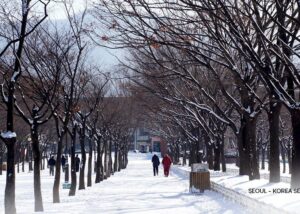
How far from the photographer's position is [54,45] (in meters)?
21.3

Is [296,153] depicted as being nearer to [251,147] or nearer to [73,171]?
[251,147]

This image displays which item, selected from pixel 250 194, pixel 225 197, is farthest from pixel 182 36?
pixel 225 197

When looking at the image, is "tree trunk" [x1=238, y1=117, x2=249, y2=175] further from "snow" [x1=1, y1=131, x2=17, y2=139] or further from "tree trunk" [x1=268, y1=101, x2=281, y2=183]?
"snow" [x1=1, y1=131, x2=17, y2=139]

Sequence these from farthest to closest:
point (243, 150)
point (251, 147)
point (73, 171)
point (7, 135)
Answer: point (243, 150) < point (251, 147) < point (73, 171) < point (7, 135)

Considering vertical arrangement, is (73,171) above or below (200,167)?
below

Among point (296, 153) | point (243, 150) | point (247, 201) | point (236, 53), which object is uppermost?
point (236, 53)

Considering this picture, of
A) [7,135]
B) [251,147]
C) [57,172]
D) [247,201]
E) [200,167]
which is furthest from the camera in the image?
[200,167]

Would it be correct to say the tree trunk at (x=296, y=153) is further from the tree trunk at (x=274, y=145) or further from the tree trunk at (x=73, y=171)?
the tree trunk at (x=73, y=171)

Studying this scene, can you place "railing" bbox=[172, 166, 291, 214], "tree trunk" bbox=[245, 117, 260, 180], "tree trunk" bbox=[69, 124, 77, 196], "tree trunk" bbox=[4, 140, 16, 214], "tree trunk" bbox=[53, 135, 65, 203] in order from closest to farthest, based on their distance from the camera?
"railing" bbox=[172, 166, 291, 214] < "tree trunk" bbox=[4, 140, 16, 214] < "tree trunk" bbox=[53, 135, 65, 203] < "tree trunk" bbox=[245, 117, 260, 180] < "tree trunk" bbox=[69, 124, 77, 196]

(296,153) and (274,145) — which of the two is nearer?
(296,153)

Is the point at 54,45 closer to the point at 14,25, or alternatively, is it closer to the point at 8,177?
the point at 14,25

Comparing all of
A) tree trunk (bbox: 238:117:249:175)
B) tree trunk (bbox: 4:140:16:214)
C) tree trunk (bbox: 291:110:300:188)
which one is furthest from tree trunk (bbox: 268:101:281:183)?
tree trunk (bbox: 4:140:16:214)

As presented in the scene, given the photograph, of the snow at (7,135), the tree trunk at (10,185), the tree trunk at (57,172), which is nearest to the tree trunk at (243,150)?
the tree trunk at (57,172)

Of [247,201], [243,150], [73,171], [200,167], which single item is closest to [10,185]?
[247,201]
